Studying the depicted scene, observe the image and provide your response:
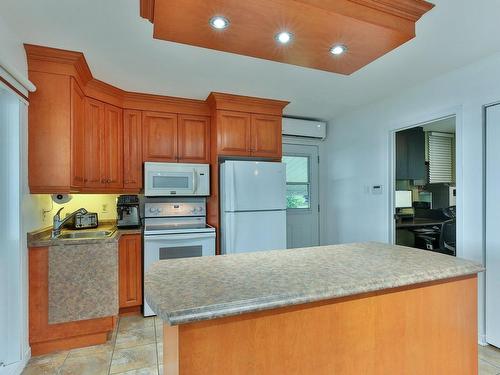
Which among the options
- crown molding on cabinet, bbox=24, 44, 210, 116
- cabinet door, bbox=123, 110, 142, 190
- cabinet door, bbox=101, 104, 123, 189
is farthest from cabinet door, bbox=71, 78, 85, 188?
cabinet door, bbox=123, 110, 142, 190

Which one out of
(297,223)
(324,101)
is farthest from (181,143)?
(297,223)

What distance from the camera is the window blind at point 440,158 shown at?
→ 3.51 metres

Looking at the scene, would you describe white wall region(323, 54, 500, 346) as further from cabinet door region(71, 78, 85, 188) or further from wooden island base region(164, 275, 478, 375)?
cabinet door region(71, 78, 85, 188)

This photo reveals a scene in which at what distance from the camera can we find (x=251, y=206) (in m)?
3.02

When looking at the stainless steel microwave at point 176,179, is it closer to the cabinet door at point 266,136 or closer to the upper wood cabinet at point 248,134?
the upper wood cabinet at point 248,134

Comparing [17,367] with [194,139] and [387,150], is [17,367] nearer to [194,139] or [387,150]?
[194,139]

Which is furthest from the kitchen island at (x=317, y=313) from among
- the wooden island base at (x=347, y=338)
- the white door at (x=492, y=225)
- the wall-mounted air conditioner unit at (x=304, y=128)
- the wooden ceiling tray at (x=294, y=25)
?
the wall-mounted air conditioner unit at (x=304, y=128)

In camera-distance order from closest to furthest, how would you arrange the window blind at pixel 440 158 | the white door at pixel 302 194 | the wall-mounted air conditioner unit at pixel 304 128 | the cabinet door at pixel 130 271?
the cabinet door at pixel 130 271 → the window blind at pixel 440 158 → the wall-mounted air conditioner unit at pixel 304 128 → the white door at pixel 302 194

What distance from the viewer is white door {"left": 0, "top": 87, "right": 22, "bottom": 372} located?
1.96m

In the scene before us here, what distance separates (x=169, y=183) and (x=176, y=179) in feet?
0.28

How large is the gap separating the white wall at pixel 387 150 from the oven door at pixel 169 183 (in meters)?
2.09

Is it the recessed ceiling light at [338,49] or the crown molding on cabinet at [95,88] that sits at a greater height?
the crown molding on cabinet at [95,88]

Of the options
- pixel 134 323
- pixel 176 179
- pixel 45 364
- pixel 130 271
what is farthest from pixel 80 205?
pixel 45 364

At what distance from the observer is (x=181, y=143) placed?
3248mm
